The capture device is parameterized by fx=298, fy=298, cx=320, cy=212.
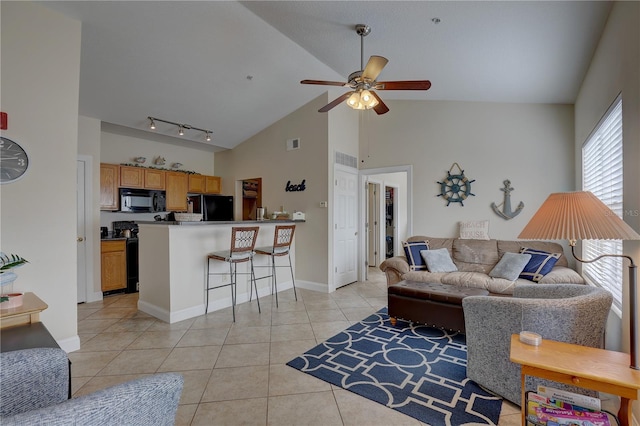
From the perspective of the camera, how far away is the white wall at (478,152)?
4.13m

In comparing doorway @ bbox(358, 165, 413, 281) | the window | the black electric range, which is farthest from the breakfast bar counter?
the window

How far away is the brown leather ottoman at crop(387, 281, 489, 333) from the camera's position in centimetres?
294

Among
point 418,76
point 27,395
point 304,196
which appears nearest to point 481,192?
point 418,76

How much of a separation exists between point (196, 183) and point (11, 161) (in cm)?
366

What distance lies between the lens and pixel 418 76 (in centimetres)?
375

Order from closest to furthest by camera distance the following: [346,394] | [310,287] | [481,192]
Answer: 1. [346,394]
2. [481,192]
3. [310,287]

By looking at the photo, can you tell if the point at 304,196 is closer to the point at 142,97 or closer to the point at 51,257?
the point at 142,97

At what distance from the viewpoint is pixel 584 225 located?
1456 mm

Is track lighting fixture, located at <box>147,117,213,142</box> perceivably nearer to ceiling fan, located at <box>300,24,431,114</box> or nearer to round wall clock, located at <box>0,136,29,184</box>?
round wall clock, located at <box>0,136,29,184</box>

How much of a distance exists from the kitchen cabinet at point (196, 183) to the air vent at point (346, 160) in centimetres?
296

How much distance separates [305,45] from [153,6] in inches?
62.5

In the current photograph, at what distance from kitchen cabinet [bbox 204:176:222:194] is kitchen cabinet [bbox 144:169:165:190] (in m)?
0.87

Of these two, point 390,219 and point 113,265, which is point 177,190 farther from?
point 390,219

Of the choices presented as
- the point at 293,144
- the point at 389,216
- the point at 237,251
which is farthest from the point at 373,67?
the point at 389,216
